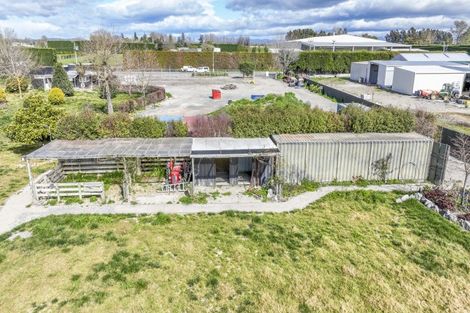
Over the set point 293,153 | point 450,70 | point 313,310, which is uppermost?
point 450,70

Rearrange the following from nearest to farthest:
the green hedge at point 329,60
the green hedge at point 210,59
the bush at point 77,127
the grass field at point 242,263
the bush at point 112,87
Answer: the grass field at point 242,263 < the bush at point 77,127 < the bush at point 112,87 < the green hedge at point 329,60 < the green hedge at point 210,59

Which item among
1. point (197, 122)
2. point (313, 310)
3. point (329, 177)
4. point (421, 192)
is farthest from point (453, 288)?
point (197, 122)

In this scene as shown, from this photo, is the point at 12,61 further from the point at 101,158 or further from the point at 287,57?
the point at 287,57

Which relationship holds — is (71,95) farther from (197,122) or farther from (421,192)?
(421,192)

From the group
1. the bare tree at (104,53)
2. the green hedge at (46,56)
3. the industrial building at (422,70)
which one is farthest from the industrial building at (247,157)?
the green hedge at (46,56)

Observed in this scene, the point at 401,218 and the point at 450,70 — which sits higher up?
the point at 450,70

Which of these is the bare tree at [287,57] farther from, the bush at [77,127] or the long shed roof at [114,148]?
the bush at [77,127]
